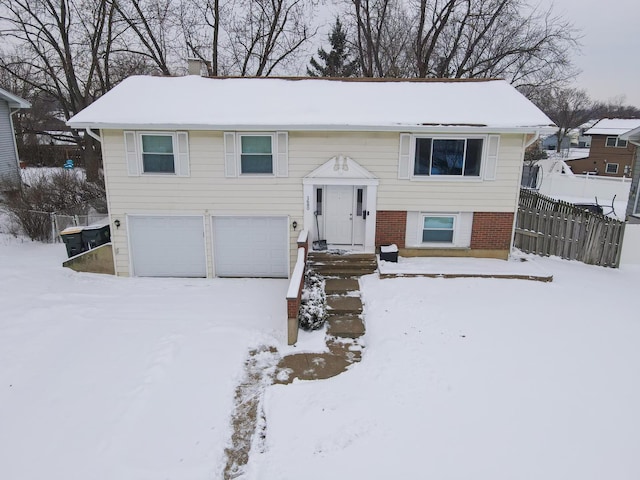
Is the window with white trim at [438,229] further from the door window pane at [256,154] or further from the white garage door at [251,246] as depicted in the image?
the door window pane at [256,154]

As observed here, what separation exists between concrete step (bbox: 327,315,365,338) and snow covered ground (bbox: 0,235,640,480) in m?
0.33

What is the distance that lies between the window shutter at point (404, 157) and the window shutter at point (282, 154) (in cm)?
315

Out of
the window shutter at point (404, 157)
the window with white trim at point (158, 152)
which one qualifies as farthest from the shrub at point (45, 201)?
the window shutter at point (404, 157)

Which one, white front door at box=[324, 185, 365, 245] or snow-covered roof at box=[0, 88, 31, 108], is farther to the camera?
snow-covered roof at box=[0, 88, 31, 108]

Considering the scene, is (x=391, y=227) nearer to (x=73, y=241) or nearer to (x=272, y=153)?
(x=272, y=153)

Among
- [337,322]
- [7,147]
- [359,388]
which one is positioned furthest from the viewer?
[7,147]

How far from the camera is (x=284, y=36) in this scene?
24734 millimetres

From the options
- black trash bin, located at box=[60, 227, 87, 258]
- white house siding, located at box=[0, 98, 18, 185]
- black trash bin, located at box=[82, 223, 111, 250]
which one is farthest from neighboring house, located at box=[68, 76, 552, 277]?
white house siding, located at box=[0, 98, 18, 185]

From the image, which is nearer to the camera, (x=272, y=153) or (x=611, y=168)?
(x=272, y=153)

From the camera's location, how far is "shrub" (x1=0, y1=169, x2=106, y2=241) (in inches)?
591

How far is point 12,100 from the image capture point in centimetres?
1961

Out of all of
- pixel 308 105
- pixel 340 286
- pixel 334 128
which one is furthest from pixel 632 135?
pixel 340 286

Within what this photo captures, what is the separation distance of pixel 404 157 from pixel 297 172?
3.00m

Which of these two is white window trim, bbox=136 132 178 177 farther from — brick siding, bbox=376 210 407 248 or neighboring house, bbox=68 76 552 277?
brick siding, bbox=376 210 407 248
